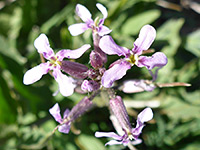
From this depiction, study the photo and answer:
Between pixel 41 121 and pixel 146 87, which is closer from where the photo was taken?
pixel 146 87

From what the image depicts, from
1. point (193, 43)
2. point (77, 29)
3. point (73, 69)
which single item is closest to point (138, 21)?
point (193, 43)

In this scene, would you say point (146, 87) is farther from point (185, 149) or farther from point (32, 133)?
point (32, 133)

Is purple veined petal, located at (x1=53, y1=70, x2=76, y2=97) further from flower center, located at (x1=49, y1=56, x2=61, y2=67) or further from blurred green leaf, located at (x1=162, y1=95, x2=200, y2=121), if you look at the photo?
blurred green leaf, located at (x1=162, y1=95, x2=200, y2=121)

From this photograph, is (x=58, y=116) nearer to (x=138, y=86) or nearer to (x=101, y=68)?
(x=101, y=68)

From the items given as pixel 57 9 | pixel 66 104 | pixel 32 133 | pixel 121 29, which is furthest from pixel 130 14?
pixel 32 133

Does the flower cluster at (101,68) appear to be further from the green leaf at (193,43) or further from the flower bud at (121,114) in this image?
the green leaf at (193,43)

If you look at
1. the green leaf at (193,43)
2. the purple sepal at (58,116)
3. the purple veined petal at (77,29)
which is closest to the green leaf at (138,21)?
the green leaf at (193,43)
